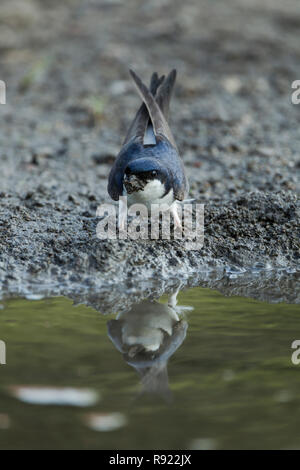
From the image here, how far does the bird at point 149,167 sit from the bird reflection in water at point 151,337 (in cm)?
76

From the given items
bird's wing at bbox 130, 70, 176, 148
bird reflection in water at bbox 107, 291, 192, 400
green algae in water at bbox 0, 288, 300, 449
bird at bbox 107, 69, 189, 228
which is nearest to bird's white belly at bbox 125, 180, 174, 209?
bird at bbox 107, 69, 189, 228

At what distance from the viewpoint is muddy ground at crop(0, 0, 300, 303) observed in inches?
176

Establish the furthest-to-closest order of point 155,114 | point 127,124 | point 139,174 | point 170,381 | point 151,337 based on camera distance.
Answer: point 127,124 < point 155,114 < point 139,174 < point 151,337 < point 170,381

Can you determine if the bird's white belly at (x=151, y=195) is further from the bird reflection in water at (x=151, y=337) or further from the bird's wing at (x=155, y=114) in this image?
the bird reflection in water at (x=151, y=337)

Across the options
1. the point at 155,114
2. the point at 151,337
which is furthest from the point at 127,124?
the point at 151,337

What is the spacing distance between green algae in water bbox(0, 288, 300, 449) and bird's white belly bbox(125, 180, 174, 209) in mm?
935

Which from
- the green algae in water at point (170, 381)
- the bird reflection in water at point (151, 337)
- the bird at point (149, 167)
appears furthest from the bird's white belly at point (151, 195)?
the green algae in water at point (170, 381)

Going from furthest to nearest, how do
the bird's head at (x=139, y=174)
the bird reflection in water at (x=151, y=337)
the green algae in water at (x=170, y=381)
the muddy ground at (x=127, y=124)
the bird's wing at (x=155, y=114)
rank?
1. the bird's wing at (x=155, y=114)
2. the muddy ground at (x=127, y=124)
3. the bird's head at (x=139, y=174)
4. the bird reflection in water at (x=151, y=337)
5. the green algae in water at (x=170, y=381)

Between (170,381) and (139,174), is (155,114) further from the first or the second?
(170,381)

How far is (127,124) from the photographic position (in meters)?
7.82

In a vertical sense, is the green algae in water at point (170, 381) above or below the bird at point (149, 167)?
below

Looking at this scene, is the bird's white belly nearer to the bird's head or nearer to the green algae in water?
the bird's head

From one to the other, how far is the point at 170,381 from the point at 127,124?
5.39 m

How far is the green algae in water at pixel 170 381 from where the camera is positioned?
2406 mm
